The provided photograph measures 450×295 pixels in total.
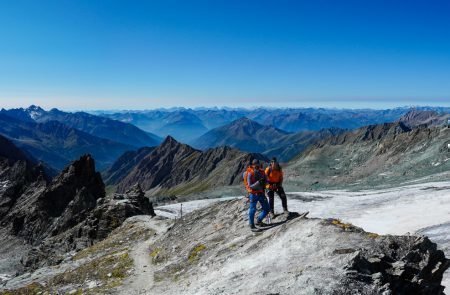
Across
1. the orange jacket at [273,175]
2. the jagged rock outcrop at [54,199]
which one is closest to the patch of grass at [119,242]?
the orange jacket at [273,175]

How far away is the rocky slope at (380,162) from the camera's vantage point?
245 feet

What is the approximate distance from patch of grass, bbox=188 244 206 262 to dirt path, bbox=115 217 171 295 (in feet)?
7.69

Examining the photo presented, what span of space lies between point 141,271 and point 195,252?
3.58 m

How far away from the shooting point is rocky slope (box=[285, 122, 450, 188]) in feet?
245

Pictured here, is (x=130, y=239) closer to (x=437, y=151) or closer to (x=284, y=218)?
(x=284, y=218)

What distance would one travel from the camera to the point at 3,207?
10619cm

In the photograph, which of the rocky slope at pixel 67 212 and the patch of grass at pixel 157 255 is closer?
the patch of grass at pixel 157 255

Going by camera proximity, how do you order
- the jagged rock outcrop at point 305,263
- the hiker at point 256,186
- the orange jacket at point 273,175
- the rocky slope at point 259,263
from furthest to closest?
the orange jacket at point 273,175 < the hiker at point 256,186 < the rocky slope at point 259,263 < the jagged rock outcrop at point 305,263

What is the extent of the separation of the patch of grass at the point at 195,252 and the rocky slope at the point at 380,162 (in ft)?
166

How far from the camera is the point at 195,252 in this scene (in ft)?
75.2

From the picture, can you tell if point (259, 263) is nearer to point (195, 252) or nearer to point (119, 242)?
point (195, 252)

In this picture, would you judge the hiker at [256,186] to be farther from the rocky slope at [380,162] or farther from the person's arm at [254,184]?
the rocky slope at [380,162]

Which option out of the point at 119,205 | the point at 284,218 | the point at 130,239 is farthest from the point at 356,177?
the point at 284,218

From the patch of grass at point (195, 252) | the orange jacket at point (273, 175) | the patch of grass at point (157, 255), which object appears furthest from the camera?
the patch of grass at point (157, 255)
